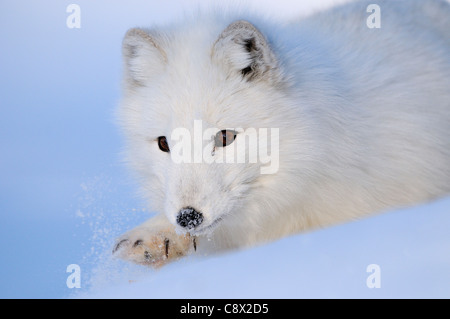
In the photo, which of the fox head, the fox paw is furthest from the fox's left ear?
the fox paw

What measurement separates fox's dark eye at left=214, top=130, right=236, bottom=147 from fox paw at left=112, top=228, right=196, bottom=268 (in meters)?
0.87

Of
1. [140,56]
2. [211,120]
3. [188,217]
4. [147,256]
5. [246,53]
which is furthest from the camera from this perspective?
[147,256]

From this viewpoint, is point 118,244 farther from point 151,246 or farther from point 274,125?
point 274,125

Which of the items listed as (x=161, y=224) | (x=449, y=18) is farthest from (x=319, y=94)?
(x=449, y=18)

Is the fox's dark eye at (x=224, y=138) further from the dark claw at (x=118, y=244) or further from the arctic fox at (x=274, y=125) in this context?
the dark claw at (x=118, y=244)

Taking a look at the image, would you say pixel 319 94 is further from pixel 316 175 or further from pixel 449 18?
pixel 449 18

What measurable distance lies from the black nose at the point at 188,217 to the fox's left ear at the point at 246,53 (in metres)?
0.80

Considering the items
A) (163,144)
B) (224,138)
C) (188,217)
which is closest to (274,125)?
(224,138)

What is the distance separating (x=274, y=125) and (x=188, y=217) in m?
0.69

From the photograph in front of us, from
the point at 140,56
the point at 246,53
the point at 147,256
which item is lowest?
the point at 147,256

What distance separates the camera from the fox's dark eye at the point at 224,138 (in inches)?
122

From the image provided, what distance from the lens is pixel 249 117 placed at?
10.4 feet

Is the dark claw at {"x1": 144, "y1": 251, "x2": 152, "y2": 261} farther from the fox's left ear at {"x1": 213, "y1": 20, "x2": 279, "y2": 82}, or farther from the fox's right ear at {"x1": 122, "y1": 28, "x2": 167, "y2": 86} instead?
the fox's left ear at {"x1": 213, "y1": 20, "x2": 279, "y2": 82}

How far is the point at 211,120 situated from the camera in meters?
3.11
